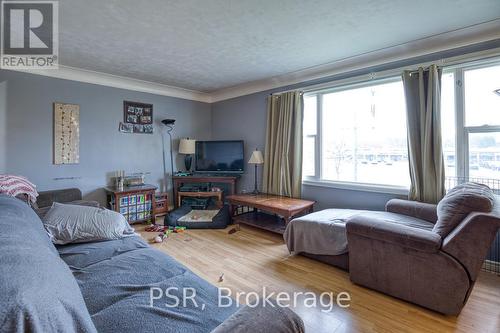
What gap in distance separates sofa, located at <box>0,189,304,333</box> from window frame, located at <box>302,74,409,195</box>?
8.47ft

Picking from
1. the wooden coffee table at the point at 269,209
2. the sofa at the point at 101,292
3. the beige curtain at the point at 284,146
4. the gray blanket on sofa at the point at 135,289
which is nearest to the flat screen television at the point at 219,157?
the beige curtain at the point at 284,146

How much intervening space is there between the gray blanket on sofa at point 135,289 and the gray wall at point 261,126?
2.57 meters

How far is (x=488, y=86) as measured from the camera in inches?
99.6

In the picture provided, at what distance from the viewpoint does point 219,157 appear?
183 inches

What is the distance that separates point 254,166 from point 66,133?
2.92m

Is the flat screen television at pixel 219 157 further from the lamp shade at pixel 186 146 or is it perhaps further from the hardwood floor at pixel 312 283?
the hardwood floor at pixel 312 283

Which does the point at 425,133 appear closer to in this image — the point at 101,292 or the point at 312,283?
the point at 312,283

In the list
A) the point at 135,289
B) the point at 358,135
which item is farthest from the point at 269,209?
the point at 135,289

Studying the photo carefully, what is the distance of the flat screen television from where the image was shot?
4551mm

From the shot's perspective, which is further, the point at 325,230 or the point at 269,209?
the point at 269,209

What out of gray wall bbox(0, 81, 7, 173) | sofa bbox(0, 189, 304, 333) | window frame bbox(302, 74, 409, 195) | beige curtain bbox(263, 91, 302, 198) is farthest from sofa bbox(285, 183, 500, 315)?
gray wall bbox(0, 81, 7, 173)

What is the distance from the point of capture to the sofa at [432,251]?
5.46 ft

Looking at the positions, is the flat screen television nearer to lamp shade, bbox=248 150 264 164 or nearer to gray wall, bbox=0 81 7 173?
lamp shade, bbox=248 150 264 164

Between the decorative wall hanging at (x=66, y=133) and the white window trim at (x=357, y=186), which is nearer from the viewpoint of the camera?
the white window trim at (x=357, y=186)
